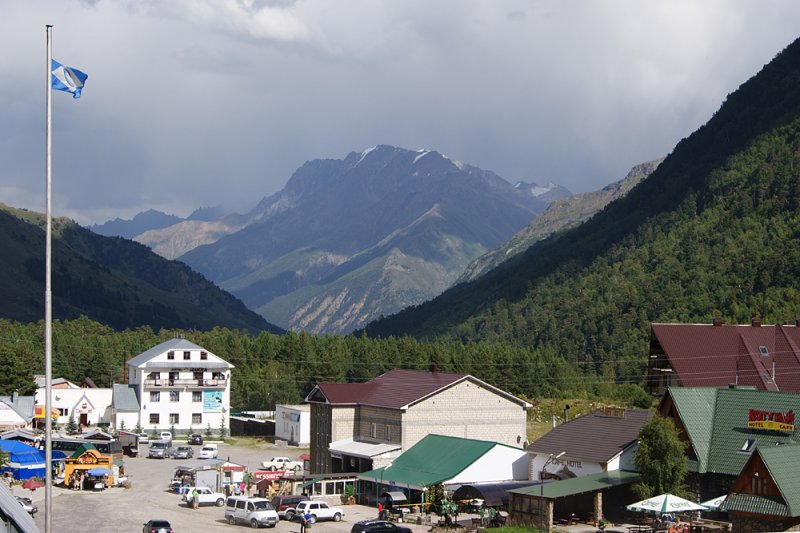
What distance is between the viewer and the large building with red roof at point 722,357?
302 ft

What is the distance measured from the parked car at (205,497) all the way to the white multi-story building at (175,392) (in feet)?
163

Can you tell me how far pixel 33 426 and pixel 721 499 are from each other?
81.4 meters

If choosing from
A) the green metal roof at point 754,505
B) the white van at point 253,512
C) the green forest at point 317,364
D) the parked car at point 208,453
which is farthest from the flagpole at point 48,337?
the green forest at point 317,364

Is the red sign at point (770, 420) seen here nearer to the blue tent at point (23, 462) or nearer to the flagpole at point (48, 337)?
the flagpole at point (48, 337)

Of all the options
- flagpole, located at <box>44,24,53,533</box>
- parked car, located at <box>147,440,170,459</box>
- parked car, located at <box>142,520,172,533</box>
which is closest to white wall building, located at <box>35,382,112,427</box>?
parked car, located at <box>147,440,170,459</box>

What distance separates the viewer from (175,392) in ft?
394

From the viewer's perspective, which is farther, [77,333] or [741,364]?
[77,333]

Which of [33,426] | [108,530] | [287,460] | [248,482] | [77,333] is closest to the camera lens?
[108,530]

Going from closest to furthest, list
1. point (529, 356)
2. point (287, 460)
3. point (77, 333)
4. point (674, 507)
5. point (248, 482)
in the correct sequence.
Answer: point (674, 507), point (248, 482), point (287, 460), point (529, 356), point (77, 333)

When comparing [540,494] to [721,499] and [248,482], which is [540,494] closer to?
[721,499]

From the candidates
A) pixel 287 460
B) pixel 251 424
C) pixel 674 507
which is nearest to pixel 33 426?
pixel 251 424

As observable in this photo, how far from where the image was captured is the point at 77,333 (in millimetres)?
191875

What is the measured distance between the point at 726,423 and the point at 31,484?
45994 millimetres

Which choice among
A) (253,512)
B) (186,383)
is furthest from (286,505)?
(186,383)
